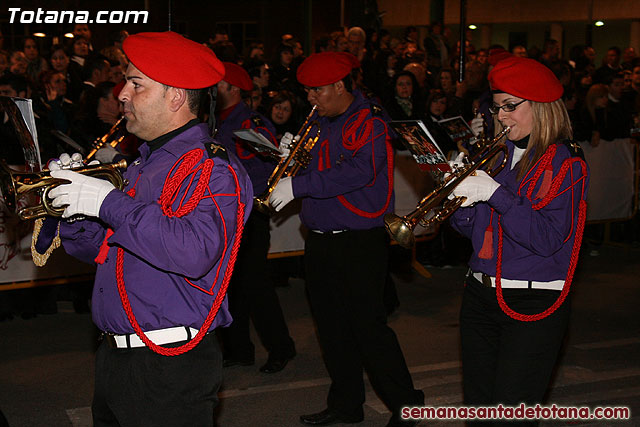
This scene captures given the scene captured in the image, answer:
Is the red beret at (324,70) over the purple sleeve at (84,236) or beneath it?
over

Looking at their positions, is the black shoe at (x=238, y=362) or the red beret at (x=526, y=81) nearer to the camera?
the red beret at (x=526, y=81)

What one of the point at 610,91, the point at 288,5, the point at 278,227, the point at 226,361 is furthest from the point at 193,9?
the point at 226,361

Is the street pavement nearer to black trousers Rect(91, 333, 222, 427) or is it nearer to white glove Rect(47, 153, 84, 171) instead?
black trousers Rect(91, 333, 222, 427)

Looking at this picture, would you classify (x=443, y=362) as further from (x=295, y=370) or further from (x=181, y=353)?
(x=181, y=353)

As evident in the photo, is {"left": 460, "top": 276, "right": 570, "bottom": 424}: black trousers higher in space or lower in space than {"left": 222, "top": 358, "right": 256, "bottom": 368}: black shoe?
higher

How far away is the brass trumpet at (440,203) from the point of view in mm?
3725

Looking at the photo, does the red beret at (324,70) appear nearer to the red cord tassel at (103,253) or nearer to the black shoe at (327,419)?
the black shoe at (327,419)

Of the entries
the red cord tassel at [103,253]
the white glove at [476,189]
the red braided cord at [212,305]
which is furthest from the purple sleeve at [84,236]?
the white glove at [476,189]

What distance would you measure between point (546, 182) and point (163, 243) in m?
1.85

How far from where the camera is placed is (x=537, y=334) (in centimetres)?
379

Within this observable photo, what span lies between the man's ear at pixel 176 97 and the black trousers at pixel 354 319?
224cm

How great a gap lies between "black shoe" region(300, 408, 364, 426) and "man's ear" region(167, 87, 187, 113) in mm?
2797

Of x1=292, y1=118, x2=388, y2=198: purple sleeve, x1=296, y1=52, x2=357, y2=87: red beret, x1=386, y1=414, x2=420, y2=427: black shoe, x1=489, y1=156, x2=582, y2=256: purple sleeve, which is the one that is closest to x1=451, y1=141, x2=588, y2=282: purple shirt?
x1=489, y1=156, x2=582, y2=256: purple sleeve

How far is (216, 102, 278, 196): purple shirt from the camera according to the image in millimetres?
6324
